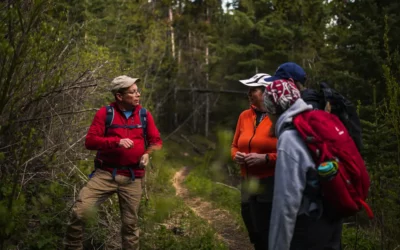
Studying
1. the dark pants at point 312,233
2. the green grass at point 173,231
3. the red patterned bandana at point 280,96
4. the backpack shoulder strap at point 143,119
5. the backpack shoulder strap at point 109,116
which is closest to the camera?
the dark pants at point 312,233

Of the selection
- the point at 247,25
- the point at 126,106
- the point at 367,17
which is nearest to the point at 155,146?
the point at 126,106

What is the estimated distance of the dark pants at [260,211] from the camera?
414 centimetres

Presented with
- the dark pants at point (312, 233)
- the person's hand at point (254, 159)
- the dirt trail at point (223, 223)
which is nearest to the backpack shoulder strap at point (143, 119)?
the person's hand at point (254, 159)

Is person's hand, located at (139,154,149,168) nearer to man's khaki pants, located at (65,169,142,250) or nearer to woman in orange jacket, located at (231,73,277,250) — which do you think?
man's khaki pants, located at (65,169,142,250)

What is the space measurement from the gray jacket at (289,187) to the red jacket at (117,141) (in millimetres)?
2229

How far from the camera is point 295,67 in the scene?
3.80 metres

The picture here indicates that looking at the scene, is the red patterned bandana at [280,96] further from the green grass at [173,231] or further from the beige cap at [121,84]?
the beige cap at [121,84]

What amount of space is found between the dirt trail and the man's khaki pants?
2.74 metres

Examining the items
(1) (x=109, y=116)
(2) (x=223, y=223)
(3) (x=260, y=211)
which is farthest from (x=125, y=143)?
(2) (x=223, y=223)

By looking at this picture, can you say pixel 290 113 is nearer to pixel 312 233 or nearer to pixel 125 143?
pixel 312 233

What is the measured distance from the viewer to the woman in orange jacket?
13.6 feet

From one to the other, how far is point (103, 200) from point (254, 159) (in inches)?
71.2

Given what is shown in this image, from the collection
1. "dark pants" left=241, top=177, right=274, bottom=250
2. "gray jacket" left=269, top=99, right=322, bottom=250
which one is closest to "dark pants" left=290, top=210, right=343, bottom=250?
"gray jacket" left=269, top=99, right=322, bottom=250

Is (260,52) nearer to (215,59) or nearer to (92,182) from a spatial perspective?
(215,59)
